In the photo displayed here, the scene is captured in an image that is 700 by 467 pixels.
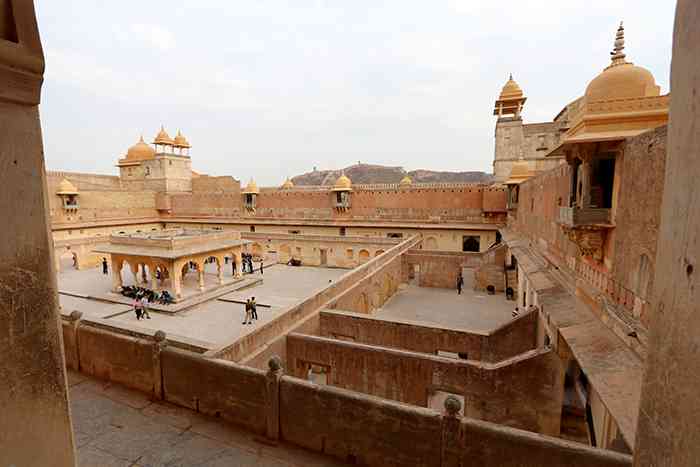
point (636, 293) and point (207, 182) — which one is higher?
point (207, 182)

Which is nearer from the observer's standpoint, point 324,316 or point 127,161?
point 324,316

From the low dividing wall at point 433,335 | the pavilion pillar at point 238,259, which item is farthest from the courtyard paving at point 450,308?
the pavilion pillar at point 238,259

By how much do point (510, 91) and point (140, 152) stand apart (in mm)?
42501

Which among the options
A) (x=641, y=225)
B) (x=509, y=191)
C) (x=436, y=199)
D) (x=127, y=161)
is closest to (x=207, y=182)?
(x=127, y=161)

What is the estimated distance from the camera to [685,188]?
4.61 ft

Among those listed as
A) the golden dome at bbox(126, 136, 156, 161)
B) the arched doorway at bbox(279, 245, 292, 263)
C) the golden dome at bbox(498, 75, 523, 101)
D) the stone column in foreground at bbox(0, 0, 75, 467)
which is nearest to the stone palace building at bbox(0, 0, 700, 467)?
the stone column in foreground at bbox(0, 0, 75, 467)

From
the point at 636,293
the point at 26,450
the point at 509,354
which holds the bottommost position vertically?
the point at 509,354

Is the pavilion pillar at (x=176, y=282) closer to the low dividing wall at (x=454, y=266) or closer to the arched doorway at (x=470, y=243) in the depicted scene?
the low dividing wall at (x=454, y=266)

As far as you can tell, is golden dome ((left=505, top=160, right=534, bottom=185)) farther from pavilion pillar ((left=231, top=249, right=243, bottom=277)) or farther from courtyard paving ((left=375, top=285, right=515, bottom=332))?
pavilion pillar ((left=231, top=249, right=243, bottom=277))

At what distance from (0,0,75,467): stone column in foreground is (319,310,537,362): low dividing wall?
8.75 m

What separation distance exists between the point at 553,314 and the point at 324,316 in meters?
6.11

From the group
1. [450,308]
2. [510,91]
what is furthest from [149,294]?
[510,91]

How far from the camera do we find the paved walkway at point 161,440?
4977 mm

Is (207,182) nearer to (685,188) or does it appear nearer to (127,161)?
(127,161)
